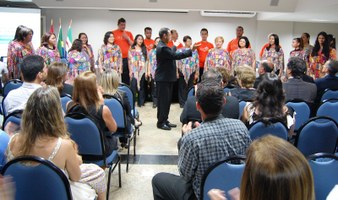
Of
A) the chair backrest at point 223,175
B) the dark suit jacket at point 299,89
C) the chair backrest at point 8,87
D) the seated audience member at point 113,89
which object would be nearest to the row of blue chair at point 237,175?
the chair backrest at point 223,175

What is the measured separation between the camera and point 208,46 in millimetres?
7410

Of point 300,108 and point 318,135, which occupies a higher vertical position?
point 300,108

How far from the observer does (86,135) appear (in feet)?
8.46

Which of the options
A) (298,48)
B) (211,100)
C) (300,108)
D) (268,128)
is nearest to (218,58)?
(298,48)

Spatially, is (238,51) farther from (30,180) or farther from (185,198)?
(30,180)

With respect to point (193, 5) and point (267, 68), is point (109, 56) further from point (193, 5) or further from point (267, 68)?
point (267, 68)

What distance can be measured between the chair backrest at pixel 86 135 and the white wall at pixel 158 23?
21.5 feet

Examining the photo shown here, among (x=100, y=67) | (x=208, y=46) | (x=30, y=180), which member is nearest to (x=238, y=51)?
(x=208, y=46)

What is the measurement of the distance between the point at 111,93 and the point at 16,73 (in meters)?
2.78

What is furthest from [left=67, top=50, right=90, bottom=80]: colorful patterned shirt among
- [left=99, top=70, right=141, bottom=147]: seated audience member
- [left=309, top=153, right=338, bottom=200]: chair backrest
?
[left=309, top=153, right=338, bottom=200]: chair backrest

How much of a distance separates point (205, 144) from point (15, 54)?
4.53m

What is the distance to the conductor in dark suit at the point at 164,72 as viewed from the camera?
192 inches

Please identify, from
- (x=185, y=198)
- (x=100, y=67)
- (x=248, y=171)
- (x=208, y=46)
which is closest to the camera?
(x=248, y=171)

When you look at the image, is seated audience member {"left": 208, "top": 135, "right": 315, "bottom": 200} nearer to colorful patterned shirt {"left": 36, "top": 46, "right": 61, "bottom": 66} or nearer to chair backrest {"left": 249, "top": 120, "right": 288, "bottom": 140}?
chair backrest {"left": 249, "top": 120, "right": 288, "bottom": 140}
